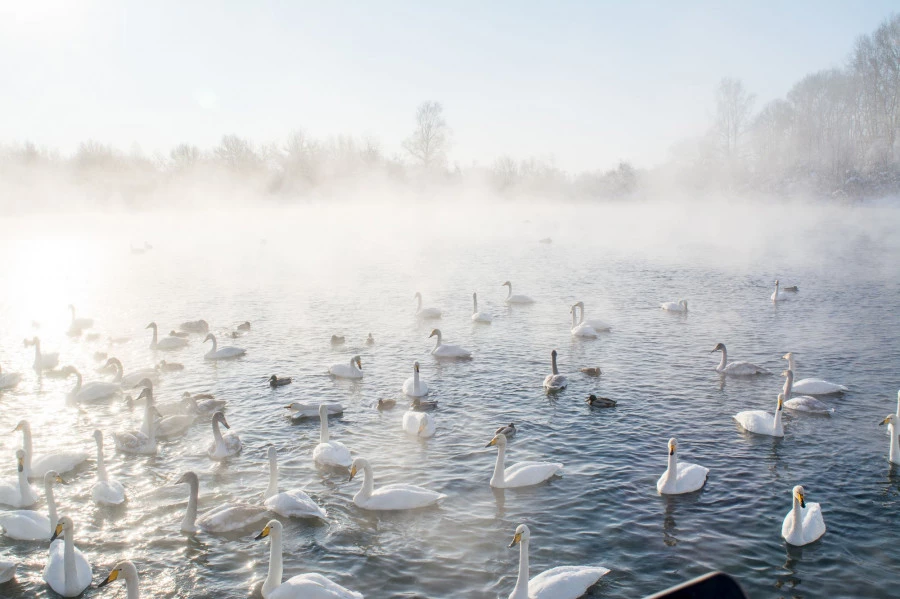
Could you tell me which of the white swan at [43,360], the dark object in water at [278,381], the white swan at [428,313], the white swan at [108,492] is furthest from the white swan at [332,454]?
the white swan at [428,313]

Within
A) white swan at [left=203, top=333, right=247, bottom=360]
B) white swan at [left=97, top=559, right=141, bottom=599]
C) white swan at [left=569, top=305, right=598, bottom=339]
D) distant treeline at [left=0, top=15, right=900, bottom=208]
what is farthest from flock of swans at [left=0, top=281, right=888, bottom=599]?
distant treeline at [left=0, top=15, right=900, bottom=208]

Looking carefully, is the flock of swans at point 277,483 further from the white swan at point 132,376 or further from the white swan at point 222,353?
the white swan at point 222,353

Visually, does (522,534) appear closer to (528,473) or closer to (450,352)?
(528,473)

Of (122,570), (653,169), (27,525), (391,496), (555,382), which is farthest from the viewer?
(653,169)

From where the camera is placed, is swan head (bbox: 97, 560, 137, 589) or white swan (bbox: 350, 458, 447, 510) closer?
swan head (bbox: 97, 560, 137, 589)

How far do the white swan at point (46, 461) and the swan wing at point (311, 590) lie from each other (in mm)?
6109

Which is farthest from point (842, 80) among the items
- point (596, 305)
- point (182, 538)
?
point (182, 538)

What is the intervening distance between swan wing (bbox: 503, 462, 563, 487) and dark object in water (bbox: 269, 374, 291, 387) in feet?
25.2

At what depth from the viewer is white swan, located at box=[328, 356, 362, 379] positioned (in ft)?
56.6

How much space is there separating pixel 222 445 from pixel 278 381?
456 cm

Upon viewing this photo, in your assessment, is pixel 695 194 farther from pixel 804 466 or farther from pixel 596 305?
pixel 804 466

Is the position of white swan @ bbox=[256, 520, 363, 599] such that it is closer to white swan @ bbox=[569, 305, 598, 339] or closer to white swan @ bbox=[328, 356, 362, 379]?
white swan @ bbox=[328, 356, 362, 379]

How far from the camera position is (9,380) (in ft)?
56.4

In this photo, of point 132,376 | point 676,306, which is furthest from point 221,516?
point 676,306
